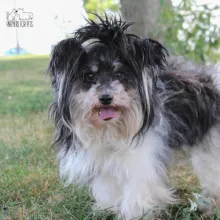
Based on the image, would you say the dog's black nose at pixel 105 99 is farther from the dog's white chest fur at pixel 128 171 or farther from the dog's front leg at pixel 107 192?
the dog's front leg at pixel 107 192

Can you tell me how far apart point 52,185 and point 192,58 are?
189 centimetres

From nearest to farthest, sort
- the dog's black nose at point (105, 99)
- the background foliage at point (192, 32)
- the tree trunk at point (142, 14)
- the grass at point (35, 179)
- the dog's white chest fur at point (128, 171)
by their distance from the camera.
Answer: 1. the dog's black nose at point (105, 99)
2. the dog's white chest fur at point (128, 171)
3. the grass at point (35, 179)
4. the background foliage at point (192, 32)
5. the tree trunk at point (142, 14)

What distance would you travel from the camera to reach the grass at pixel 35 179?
12.9 ft

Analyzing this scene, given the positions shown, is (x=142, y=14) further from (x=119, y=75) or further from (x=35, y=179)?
(x=119, y=75)

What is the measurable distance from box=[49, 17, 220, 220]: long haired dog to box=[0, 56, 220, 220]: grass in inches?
9.8

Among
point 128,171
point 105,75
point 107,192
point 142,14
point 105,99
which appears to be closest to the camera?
point 105,99

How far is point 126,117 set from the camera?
3.36 meters

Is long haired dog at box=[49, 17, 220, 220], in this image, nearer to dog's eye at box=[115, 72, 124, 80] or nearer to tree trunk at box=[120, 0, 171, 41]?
dog's eye at box=[115, 72, 124, 80]

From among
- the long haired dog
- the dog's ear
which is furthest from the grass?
the dog's ear

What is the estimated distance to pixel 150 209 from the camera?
11.9ft

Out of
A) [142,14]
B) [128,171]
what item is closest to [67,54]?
[128,171]

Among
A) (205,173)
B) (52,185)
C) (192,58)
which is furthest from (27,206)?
(192,58)

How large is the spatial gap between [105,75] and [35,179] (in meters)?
1.79

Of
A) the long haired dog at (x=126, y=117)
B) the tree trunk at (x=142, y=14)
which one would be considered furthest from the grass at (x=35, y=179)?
the tree trunk at (x=142, y=14)
